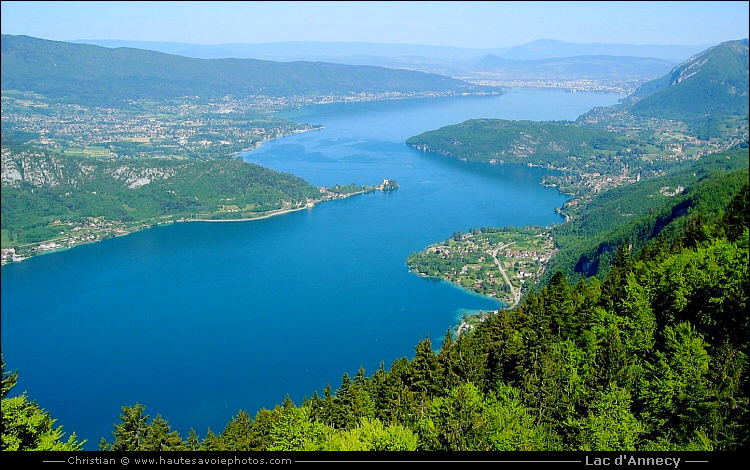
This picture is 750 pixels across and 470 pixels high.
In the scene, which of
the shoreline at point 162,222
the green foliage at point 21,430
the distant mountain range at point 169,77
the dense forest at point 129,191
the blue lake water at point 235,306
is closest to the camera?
the green foliage at point 21,430

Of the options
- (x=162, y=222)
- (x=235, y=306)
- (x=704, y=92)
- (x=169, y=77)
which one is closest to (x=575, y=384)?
(x=235, y=306)

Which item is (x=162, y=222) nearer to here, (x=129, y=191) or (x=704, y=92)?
(x=129, y=191)

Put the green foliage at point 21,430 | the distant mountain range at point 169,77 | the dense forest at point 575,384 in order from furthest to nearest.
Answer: the distant mountain range at point 169,77
the dense forest at point 575,384
the green foliage at point 21,430

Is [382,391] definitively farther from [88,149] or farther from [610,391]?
[88,149]

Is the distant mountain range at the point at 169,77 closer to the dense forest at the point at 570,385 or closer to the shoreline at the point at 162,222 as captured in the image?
the shoreline at the point at 162,222

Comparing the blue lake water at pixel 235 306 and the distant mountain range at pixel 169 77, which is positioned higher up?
the distant mountain range at pixel 169 77

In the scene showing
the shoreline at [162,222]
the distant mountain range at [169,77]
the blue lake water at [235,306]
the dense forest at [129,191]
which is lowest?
the blue lake water at [235,306]

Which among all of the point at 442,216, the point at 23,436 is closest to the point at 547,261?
the point at 442,216

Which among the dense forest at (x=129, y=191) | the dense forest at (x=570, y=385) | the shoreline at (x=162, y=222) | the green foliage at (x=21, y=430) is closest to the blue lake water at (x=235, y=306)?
the shoreline at (x=162, y=222)
